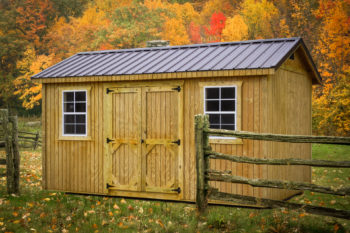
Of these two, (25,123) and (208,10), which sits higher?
(208,10)

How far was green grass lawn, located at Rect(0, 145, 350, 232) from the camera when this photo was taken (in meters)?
8.51

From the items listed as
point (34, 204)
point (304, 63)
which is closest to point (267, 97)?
point (304, 63)

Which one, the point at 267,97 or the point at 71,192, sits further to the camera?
the point at 71,192

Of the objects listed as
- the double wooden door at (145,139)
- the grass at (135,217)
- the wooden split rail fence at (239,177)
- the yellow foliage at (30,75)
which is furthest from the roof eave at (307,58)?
the yellow foliage at (30,75)

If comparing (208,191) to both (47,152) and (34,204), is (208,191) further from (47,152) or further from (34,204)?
(47,152)

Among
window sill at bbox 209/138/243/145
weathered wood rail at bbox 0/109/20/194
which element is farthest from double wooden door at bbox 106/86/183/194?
weathered wood rail at bbox 0/109/20/194

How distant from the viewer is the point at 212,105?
11430mm

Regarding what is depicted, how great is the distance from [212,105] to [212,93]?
0.97 ft

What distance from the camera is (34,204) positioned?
10.6m

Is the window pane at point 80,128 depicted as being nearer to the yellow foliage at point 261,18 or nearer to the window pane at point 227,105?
the window pane at point 227,105

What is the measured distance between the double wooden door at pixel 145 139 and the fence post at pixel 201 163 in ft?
7.72

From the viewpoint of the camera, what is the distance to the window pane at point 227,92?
11211mm

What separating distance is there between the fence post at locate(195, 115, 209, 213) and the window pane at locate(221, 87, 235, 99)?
2.01 m

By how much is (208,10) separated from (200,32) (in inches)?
164
